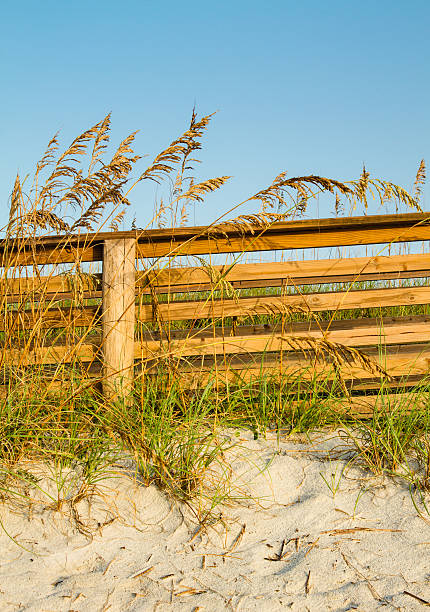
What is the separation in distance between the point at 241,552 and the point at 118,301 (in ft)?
5.45

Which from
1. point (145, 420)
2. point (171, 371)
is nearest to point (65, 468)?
point (145, 420)

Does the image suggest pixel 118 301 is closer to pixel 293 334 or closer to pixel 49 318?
pixel 49 318

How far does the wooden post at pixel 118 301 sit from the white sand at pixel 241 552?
822 mm

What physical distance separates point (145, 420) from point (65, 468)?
0.47 meters

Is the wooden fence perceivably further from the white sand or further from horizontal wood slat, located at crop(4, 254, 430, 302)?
the white sand

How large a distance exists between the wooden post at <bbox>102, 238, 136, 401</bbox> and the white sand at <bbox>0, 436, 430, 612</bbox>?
82cm

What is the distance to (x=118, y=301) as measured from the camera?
3279 mm

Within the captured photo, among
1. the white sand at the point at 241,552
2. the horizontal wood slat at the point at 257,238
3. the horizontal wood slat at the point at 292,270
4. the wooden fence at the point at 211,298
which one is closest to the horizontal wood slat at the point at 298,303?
the wooden fence at the point at 211,298

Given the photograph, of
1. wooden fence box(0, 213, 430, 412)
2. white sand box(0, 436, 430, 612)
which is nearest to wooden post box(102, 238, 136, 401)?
wooden fence box(0, 213, 430, 412)

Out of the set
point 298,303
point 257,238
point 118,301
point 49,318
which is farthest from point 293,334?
point 49,318

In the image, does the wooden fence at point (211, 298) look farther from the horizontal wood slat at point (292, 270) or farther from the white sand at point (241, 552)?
the white sand at point (241, 552)

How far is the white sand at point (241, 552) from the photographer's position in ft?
6.56

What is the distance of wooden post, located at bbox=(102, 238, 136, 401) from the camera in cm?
324

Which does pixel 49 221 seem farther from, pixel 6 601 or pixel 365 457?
pixel 365 457
